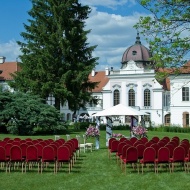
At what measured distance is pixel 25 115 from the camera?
1364 inches

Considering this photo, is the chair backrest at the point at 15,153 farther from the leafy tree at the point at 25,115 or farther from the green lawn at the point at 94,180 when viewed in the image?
the leafy tree at the point at 25,115

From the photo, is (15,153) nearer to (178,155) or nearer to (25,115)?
(178,155)

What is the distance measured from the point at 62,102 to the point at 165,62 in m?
26.5

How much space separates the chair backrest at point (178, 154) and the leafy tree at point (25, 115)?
22.2m

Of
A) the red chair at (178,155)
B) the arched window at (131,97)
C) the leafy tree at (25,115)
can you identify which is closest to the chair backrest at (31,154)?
the red chair at (178,155)

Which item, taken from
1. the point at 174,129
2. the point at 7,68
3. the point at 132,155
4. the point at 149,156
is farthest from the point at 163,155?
the point at 7,68

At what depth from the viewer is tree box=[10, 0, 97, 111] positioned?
3962 centimetres

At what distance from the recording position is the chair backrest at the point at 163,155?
43.9ft

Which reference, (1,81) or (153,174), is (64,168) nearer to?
(153,174)

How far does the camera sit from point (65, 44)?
131ft

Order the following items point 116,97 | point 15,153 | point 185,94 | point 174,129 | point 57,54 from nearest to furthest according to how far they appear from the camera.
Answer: point 15,153 < point 57,54 < point 174,129 < point 185,94 < point 116,97

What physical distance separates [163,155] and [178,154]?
1.83 feet

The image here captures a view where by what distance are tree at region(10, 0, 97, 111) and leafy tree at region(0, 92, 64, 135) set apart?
3374mm

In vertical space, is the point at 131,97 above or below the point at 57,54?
below
